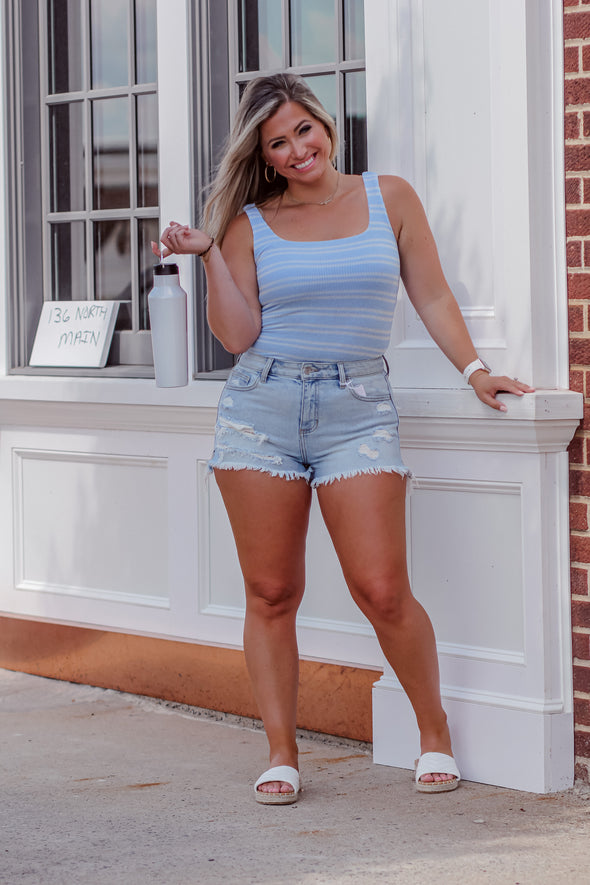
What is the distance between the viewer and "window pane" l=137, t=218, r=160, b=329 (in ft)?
15.7

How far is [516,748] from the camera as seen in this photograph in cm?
360

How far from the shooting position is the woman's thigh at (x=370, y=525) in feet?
11.0

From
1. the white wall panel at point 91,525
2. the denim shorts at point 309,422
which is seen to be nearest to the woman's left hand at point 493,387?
the denim shorts at point 309,422

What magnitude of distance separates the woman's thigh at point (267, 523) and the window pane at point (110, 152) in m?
1.85

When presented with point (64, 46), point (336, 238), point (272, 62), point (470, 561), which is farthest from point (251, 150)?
point (64, 46)

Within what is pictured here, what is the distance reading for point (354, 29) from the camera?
4141 millimetres

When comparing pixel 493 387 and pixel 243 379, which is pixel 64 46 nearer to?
pixel 243 379

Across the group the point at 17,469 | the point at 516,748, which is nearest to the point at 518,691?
the point at 516,748

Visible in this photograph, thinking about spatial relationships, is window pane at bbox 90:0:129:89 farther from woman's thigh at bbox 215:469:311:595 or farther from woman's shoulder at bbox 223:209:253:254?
woman's thigh at bbox 215:469:311:595

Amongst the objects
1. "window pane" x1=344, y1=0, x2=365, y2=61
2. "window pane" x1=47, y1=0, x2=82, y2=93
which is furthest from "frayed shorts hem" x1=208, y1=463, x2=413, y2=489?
"window pane" x1=47, y1=0, x2=82, y2=93

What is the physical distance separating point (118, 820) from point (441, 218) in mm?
1987

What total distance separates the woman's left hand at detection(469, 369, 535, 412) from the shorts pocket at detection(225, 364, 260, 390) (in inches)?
25.0

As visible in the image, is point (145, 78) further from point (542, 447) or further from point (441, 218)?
point (542, 447)

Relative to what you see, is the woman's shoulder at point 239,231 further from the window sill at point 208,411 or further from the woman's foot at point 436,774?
the woman's foot at point 436,774
